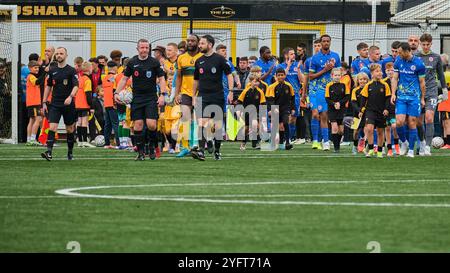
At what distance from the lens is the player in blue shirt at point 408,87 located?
71.7 ft

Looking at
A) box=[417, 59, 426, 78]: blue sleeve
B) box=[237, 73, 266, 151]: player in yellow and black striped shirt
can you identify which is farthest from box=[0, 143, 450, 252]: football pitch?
box=[237, 73, 266, 151]: player in yellow and black striped shirt

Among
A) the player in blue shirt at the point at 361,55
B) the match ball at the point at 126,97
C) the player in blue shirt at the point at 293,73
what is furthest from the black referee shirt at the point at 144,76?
the player in blue shirt at the point at 293,73

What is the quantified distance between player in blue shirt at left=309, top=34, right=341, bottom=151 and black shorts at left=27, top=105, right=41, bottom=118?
694 cm

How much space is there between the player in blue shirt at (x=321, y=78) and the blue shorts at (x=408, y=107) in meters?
3.46

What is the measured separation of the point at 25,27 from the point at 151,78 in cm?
2261

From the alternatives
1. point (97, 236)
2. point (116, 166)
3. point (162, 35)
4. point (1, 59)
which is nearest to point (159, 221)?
point (97, 236)

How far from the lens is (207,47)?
21.0 m

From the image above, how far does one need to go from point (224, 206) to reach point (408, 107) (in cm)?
1061

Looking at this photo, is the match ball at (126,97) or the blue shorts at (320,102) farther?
the blue shorts at (320,102)

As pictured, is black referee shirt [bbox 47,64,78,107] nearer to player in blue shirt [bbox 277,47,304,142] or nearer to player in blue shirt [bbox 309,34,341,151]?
player in blue shirt [bbox 309,34,341,151]

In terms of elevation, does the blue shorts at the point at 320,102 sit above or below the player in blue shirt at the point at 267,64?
below

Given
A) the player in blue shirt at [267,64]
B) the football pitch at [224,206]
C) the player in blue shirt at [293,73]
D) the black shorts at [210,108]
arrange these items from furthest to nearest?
the player in blue shirt at [267,64], the player in blue shirt at [293,73], the black shorts at [210,108], the football pitch at [224,206]

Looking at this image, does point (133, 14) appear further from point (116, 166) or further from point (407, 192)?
point (407, 192)

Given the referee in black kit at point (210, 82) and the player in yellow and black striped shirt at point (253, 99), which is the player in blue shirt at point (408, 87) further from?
the player in yellow and black striped shirt at point (253, 99)
